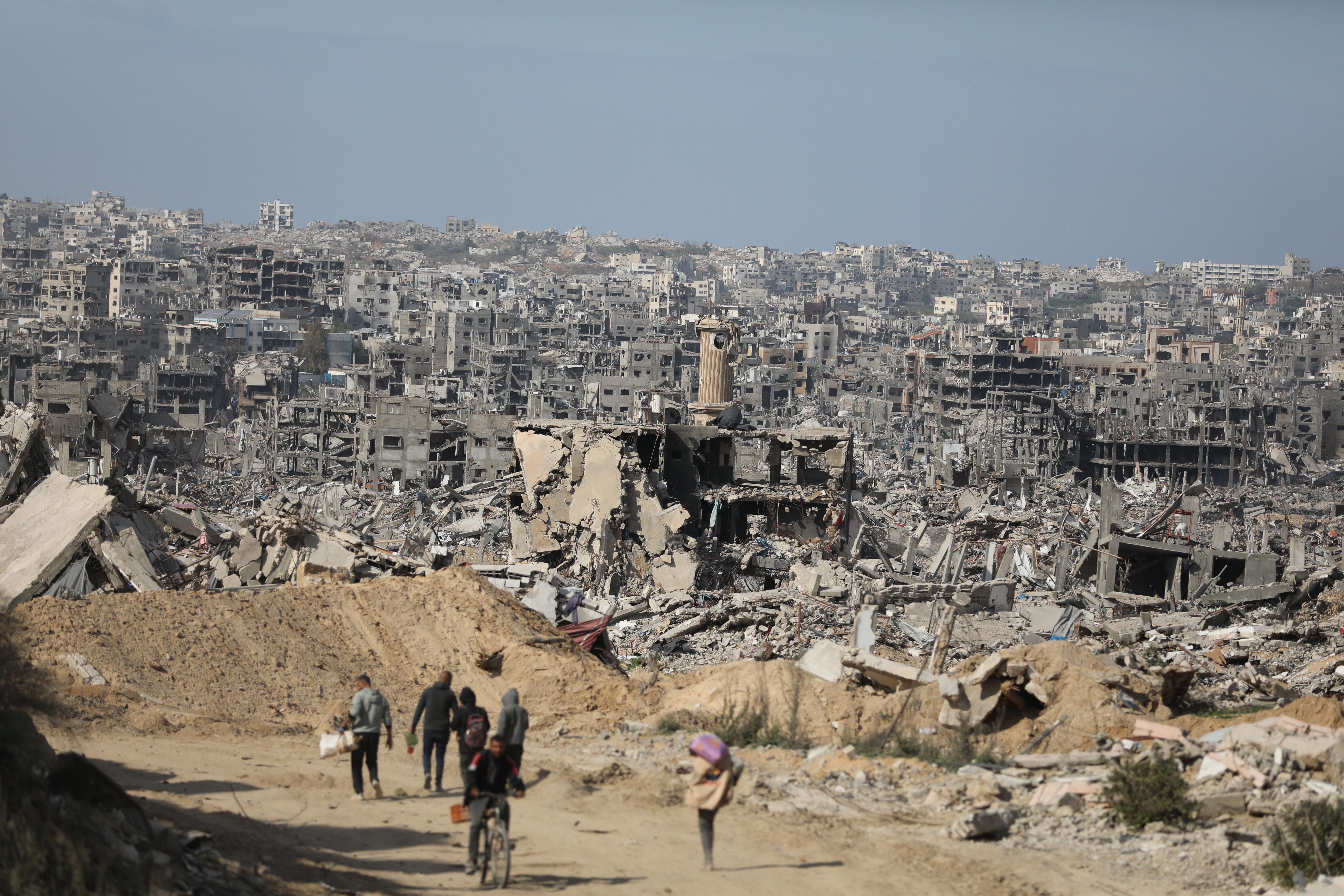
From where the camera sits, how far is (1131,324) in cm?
18638

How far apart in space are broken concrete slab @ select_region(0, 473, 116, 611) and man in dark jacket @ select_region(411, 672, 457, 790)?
6.85 meters

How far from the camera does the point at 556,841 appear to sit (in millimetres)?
8938

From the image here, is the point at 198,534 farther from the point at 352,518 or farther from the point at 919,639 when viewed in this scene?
the point at 352,518

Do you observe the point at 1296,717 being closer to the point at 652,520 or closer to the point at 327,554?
the point at 327,554

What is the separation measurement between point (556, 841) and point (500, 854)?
1104 mm

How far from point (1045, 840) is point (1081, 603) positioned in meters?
13.3

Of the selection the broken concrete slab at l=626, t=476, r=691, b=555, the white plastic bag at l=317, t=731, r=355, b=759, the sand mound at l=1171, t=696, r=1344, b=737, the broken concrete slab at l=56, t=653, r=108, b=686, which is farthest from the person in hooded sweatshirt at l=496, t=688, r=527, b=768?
the broken concrete slab at l=626, t=476, r=691, b=555

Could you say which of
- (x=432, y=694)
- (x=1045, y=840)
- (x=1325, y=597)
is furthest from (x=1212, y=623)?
(x=432, y=694)

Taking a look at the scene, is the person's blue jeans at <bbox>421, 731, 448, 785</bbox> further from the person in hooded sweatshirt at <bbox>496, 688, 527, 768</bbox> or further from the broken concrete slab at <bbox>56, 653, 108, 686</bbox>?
the broken concrete slab at <bbox>56, 653, 108, 686</bbox>

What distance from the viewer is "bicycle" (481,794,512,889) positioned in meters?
7.82

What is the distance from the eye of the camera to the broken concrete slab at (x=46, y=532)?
598 inches

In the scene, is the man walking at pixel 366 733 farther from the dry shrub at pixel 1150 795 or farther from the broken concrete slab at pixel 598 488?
the broken concrete slab at pixel 598 488

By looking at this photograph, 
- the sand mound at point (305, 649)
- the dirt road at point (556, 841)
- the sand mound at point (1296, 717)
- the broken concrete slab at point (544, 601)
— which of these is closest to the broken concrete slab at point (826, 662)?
the sand mound at point (305, 649)

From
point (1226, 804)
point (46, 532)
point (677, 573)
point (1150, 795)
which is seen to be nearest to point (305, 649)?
point (46, 532)
